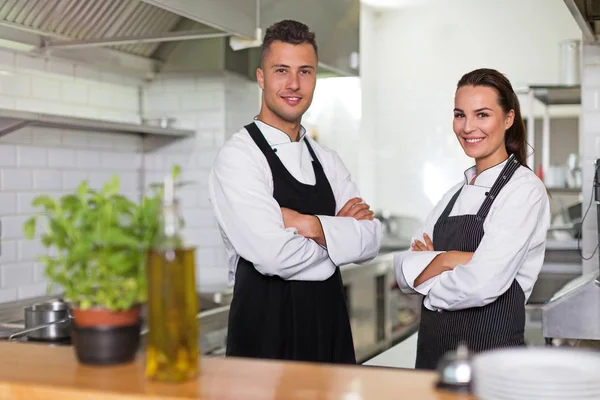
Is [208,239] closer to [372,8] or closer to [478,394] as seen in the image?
[478,394]

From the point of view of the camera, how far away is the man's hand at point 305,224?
2.54m

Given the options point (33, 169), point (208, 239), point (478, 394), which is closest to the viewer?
point (478, 394)

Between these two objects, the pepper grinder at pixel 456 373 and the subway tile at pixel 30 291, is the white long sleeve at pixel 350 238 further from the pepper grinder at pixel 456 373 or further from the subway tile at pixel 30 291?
the subway tile at pixel 30 291

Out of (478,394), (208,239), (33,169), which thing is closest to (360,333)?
(208,239)

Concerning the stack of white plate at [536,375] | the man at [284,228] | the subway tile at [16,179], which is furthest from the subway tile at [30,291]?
the stack of white plate at [536,375]

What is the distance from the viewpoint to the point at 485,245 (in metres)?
2.34

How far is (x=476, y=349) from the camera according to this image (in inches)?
95.5

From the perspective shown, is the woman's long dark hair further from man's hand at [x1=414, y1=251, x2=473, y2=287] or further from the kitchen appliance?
the kitchen appliance

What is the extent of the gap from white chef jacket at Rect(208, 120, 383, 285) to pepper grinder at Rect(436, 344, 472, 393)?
1110 mm

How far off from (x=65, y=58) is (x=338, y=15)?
1.74m

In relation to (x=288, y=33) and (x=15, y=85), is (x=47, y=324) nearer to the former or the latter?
(x=15, y=85)

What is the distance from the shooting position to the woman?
2342mm

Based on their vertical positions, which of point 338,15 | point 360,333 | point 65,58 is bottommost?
point 360,333

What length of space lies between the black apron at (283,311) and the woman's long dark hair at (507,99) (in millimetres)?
648
